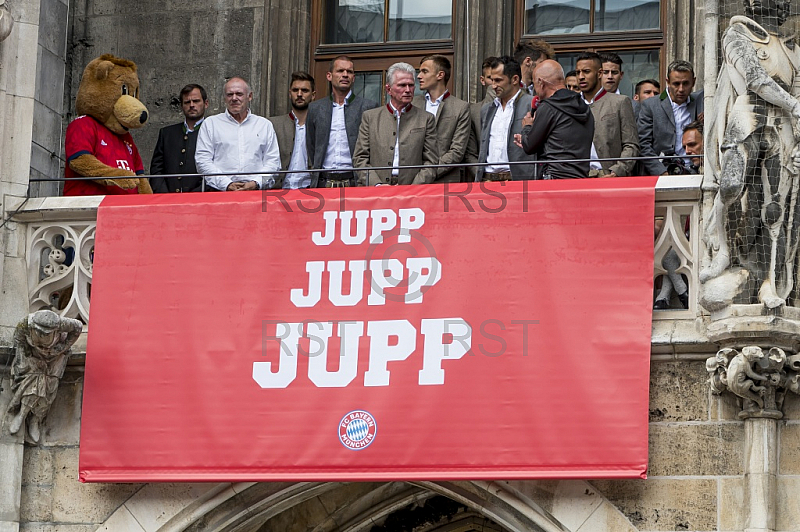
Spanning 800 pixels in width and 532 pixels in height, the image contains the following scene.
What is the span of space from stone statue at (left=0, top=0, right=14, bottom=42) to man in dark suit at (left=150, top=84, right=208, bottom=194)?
147 centimetres

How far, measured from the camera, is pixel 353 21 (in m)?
16.7

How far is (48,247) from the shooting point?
1434 cm

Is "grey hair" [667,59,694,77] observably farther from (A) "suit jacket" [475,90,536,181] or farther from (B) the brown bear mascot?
(B) the brown bear mascot

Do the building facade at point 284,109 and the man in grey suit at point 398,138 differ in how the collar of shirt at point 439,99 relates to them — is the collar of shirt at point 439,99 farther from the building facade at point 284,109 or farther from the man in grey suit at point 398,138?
the building facade at point 284,109

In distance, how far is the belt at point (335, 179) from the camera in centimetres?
1444

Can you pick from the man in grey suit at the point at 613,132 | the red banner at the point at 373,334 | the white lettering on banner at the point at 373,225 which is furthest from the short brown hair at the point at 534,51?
the white lettering on banner at the point at 373,225

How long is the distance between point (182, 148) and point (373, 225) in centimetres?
210

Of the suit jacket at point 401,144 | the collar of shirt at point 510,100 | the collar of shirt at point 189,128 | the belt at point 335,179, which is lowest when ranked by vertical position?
the belt at point 335,179

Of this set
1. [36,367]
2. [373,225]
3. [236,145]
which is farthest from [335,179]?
[36,367]

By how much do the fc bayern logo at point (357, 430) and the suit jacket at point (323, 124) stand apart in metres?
1.95

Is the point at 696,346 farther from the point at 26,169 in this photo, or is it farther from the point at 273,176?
the point at 26,169

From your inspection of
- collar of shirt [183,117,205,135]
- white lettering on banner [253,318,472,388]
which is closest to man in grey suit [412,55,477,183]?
white lettering on banner [253,318,472,388]

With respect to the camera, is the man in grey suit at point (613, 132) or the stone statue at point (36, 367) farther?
the man in grey suit at point (613, 132)

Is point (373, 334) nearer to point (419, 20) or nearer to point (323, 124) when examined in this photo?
point (323, 124)
